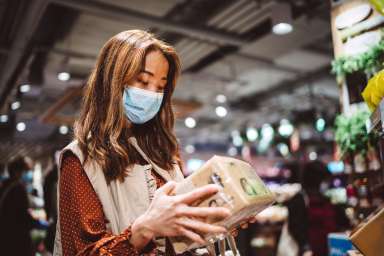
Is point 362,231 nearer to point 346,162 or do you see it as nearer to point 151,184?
point 151,184

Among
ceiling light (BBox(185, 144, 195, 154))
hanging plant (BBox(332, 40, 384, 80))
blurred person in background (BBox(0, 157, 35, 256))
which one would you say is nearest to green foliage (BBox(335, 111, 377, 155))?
hanging plant (BBox(332, 40, 384, 80))

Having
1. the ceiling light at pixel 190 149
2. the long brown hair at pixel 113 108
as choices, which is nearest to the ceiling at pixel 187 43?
the long brown hair at pixel 113 108

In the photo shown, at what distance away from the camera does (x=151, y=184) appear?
4.51 ft

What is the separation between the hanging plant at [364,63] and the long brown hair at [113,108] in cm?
166

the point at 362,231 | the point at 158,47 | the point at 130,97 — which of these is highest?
the point at 158,47

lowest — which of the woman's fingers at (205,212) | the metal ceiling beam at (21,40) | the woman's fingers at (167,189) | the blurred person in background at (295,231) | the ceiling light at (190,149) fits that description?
the blurred person in background at (295,231)

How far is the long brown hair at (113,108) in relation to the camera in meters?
1.32

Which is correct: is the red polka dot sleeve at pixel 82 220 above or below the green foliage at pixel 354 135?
below

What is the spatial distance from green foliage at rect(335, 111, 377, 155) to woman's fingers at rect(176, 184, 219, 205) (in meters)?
2.07

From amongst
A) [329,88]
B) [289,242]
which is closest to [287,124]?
[329,88]

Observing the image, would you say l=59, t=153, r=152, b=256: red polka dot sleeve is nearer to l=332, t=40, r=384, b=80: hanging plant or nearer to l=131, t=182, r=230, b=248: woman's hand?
l=131, t=182, r=230, b=248: woman's hand

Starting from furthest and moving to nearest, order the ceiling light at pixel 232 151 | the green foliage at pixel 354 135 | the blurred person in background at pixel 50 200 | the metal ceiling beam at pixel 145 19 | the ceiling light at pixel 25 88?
the ceiling light at pixel 232 151
the ceiling light at pixel 25 88
the metal ceiling beam at pixel 145 19
the blurred person in background at pixel 50 200
the green foliage at pixel 354 135

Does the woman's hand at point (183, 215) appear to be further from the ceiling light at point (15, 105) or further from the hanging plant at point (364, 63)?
the ceiling light at point (15, 105)

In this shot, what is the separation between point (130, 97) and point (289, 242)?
149 inches
